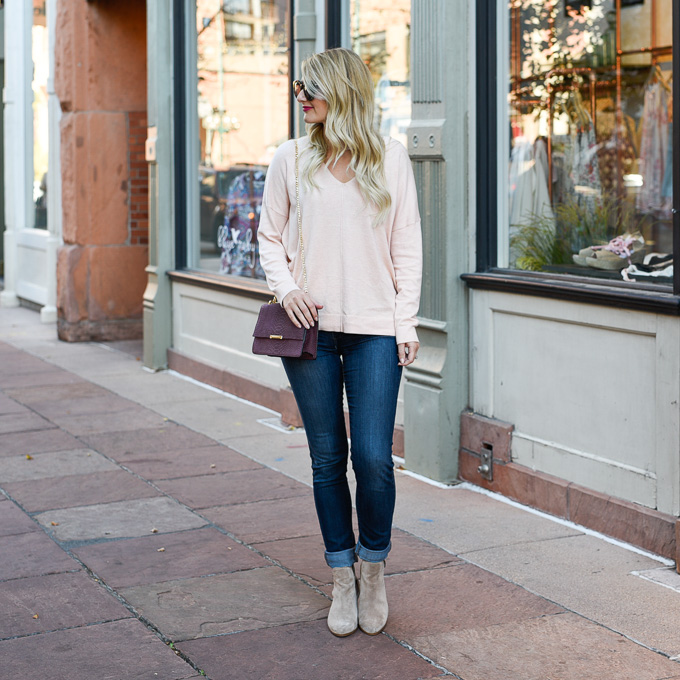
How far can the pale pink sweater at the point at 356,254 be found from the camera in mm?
3801

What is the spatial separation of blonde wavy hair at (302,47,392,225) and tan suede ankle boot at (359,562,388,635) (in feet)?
3.96

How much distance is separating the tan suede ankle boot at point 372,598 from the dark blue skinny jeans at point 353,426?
0.05 m

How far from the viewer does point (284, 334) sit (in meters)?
3.78

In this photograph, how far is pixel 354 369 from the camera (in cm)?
383

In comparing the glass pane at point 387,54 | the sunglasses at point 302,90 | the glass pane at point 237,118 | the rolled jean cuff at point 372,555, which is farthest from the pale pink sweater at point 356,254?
the glass pane at point 237,118

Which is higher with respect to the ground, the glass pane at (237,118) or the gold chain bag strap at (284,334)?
the glass pane at (237,118)

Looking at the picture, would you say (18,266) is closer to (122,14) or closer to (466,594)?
(122,14)

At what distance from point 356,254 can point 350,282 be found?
10 centimetres

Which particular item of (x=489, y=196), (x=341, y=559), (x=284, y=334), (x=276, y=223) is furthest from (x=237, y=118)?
(x=341, y=559)

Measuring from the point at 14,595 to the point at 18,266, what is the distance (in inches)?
436

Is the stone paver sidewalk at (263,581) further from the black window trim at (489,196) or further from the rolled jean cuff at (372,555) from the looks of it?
the black window trim at (489,196)

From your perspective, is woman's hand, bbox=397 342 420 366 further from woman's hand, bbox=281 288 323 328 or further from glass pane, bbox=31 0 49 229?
glass pane, bbox=31 0 49 229

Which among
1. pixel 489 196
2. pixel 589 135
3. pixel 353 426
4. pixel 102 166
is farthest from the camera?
pixel 102 166

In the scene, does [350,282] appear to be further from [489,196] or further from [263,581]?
[489,196]
